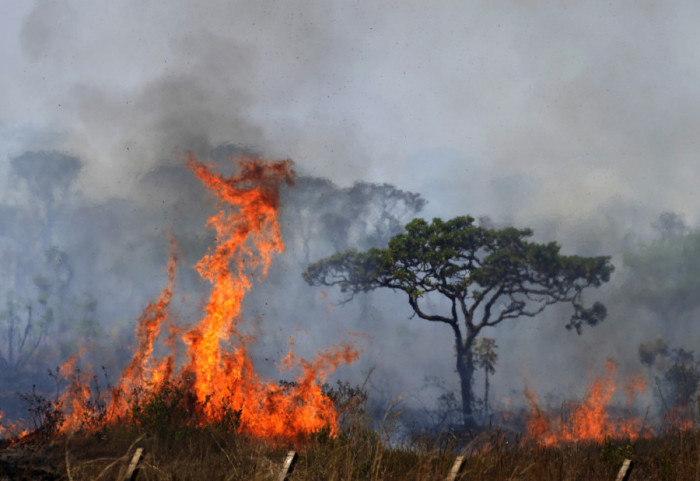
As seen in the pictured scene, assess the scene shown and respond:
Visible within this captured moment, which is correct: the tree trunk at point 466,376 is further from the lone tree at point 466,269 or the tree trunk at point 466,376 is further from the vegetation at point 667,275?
the vegetation at point 667,275

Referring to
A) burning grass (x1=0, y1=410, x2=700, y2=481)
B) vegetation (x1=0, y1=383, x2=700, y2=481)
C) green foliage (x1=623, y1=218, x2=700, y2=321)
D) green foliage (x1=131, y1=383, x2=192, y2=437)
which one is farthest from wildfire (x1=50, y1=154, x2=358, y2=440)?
green foliage (x1=623, y1=218, x2=700, y2=321)

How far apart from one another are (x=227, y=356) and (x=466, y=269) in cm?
1616

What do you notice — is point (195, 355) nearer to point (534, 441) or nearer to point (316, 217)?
point (534, 441)

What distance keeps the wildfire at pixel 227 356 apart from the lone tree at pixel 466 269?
370 inches

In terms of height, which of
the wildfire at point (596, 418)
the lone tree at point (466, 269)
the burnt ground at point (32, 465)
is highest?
the lone tree at point (466, 269)

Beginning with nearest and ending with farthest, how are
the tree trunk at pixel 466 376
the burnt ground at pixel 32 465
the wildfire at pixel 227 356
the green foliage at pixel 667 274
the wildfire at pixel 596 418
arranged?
the burnt ground at pixel 32 465 < the wildfire at pixel 227 356 < the wildfire at pixel 596 418 < the tree trunk at pixel 466 376 < the green foliage at pixel 667 274

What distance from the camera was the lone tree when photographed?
28234 millimetres

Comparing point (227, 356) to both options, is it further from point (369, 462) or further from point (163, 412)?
point (369, 462)

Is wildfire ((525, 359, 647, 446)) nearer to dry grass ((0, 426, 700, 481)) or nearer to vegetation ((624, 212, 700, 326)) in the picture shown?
dry grass ((0, 426, 700, 481))

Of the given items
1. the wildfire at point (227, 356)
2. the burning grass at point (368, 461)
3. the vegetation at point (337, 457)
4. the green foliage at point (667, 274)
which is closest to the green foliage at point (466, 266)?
the wildfire at point (227, 356)

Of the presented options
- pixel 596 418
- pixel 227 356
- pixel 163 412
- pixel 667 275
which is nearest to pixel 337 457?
pixel 163 412

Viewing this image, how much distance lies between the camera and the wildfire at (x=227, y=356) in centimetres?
1424

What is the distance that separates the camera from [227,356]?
653 inches

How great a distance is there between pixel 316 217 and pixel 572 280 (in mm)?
32574
